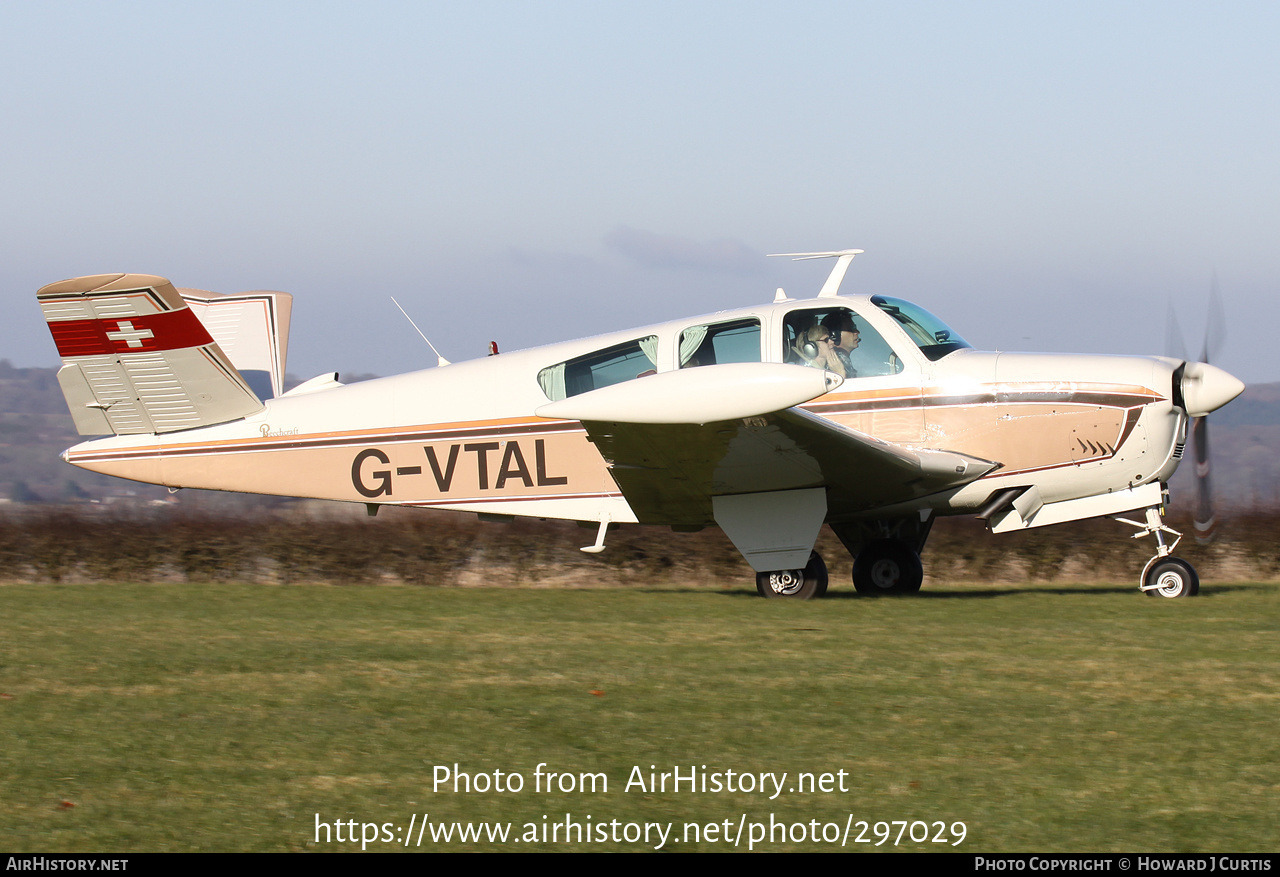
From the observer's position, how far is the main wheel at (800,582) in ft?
31.7

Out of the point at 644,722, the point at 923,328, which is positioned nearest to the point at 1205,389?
the point at 923,328

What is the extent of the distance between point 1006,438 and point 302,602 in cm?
571

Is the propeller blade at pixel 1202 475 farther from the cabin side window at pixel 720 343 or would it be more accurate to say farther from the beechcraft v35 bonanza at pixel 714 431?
the cabin side window at pixel 720 343

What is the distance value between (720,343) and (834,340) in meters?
0.91

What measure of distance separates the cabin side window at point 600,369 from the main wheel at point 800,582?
1985 mm

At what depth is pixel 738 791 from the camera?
3705mm

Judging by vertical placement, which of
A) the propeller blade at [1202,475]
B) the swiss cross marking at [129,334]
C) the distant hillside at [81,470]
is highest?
the swiss cross marking at [129,334]

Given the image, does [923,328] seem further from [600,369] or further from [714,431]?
[600,369]

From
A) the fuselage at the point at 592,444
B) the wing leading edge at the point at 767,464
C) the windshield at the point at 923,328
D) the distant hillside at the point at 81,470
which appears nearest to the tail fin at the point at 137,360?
the fuselage at the point at 592,444

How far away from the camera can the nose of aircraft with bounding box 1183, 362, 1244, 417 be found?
8992mm

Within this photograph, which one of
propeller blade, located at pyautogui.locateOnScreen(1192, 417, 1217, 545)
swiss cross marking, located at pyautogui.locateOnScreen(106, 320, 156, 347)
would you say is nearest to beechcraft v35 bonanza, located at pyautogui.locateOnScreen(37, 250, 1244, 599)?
swiss cross marking, located at pyautogui.locateOnScreen(106, 320, 156, 347)

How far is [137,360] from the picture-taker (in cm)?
1025
